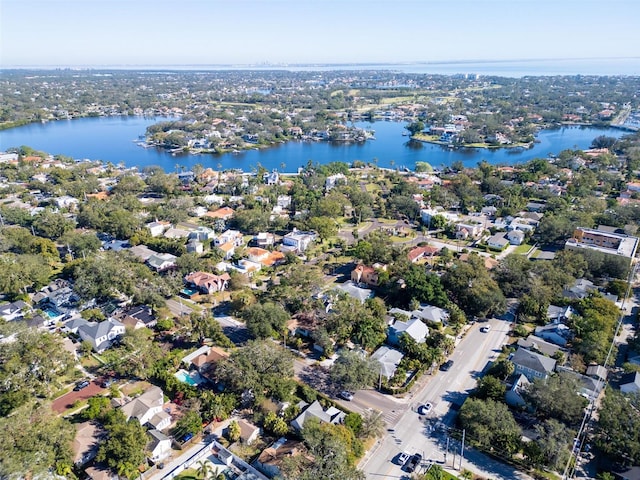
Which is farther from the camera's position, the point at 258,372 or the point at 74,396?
the point at 74,396

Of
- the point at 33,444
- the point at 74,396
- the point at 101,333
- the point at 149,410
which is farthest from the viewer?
the point at 101,333

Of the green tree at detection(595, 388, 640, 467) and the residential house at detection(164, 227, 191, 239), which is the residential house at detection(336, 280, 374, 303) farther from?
the residential house at detection(164, 227, 191, 239)

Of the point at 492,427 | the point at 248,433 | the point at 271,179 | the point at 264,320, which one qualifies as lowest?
the point at 248,433

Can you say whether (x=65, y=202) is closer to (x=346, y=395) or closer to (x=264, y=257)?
(x=264, y=257)

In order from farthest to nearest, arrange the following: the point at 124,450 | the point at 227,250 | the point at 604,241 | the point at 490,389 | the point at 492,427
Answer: the point at 604,241 → the point at 227,250 → the point at 490,389 → the point at 492,427 → the point at 124,450

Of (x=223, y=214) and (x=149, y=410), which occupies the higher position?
(x=223, y=214)

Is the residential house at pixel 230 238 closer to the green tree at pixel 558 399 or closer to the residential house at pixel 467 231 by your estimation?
the residential house at pixel 467 231

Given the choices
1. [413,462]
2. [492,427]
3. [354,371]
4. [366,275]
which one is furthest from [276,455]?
[366,275]
